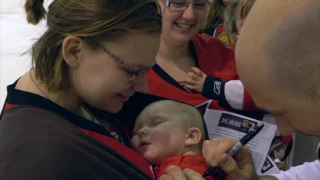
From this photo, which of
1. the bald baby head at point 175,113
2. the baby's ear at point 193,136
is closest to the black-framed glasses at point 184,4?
the bald baby head at point 175,113

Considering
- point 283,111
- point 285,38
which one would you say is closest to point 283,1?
point 285,38

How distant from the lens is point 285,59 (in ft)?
2.92

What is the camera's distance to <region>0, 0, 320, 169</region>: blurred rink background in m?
2.72

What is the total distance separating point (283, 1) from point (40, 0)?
2.29 ft

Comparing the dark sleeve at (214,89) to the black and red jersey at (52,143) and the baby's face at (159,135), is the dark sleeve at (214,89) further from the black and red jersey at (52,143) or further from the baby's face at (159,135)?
the black and red jersey at (52,143)

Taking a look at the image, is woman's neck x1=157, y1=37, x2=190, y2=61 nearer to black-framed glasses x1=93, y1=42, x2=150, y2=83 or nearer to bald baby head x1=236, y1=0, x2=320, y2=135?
black-framed glasses x1=93, y1=42, x2=150, y2=83

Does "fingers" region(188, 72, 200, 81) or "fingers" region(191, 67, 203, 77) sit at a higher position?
"fingers" region(191, 67, 203, 77)

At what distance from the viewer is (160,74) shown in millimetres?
1978

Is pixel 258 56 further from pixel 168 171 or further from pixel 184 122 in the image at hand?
pixel 184 122

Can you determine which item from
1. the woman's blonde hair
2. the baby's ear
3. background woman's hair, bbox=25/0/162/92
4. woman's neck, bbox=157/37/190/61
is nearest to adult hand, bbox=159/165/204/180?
the baby's ear

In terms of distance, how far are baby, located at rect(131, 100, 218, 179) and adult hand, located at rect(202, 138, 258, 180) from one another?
0.14 metres

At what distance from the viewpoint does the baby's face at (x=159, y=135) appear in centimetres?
164

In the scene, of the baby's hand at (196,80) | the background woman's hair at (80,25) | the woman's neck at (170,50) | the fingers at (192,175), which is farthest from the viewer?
the woman's neck at (170,50)

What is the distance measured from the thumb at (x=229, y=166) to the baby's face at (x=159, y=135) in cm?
30
